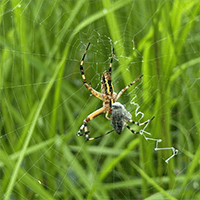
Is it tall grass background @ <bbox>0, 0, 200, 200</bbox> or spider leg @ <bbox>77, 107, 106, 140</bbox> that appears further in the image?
spider leg @ <bbox>77, 107, 106, 140</bbox>

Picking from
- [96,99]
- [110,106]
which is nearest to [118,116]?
[110,106]

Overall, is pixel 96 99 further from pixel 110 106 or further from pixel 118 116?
pixel 118 116

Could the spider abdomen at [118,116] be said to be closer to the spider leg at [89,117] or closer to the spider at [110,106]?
the spider at [110,106]

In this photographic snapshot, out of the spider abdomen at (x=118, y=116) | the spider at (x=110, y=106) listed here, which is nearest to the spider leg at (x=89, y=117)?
the spider at (x=110, y=106)

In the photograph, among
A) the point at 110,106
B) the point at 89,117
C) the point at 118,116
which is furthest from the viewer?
the point at 89,117

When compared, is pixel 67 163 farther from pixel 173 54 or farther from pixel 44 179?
pixel 173 54

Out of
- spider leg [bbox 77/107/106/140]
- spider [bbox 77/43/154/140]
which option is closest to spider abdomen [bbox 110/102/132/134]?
spider [bbox 77/43/154/140]

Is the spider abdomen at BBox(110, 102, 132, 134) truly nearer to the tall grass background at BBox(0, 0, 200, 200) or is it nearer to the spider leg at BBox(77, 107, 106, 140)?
the tall grass background at BBox(0, 0, 200, 200)

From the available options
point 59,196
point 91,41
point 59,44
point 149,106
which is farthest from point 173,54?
point 59,196

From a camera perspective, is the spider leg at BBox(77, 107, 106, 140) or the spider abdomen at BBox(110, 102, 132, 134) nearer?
the spider abdomen at BBox(110, 102, 132, 134)
